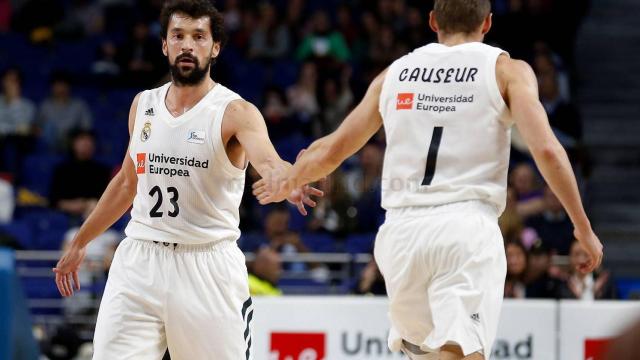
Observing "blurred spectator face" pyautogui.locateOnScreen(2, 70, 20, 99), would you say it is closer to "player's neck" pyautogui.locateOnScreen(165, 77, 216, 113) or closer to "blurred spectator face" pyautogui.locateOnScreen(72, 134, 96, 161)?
"blurred spectator face" pyautogui.locateOnScreen(72, 134, 96, 161)

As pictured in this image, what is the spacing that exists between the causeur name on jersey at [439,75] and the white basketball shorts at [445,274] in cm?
59

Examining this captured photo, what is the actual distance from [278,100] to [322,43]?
5.33 feet

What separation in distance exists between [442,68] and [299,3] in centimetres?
1143

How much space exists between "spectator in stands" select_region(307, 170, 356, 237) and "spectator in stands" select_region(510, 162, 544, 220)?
1.79 metres

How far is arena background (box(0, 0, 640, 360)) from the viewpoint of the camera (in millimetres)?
8484

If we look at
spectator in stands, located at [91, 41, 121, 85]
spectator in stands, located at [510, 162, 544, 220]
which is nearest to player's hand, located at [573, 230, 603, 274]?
spectator in stands, located at [510, 162, 544, 220]

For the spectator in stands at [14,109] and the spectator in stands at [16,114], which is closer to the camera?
the spectator in stands at [16,114]

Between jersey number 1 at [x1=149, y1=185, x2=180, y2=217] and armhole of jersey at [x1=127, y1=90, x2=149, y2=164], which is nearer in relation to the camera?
jersey number 1 at [x1=149, y1=185, x2=180, y2=217]

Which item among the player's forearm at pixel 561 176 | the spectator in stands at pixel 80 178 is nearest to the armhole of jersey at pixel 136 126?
the player's forearm at pixel 561 176

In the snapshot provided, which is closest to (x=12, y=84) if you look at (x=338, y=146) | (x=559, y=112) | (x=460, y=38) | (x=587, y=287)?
(x=559, y=112)

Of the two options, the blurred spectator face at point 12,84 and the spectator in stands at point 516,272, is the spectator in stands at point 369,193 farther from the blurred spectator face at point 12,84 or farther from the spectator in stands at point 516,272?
the blurred spectator face at point 12,84

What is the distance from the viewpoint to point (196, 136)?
5.69 m

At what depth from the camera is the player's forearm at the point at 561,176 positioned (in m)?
5.14

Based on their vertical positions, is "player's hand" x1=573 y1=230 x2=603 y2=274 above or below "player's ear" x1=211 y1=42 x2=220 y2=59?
below
